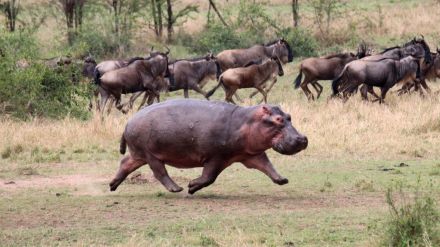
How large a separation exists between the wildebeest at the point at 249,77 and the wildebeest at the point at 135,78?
1664mm

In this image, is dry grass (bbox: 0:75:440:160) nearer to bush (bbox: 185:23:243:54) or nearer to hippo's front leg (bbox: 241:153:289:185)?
hippo's front leg (bbox: 241:153:289:185)

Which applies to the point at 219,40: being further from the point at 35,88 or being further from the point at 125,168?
the point at 125,168

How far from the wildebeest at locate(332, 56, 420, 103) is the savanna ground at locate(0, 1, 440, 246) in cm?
238

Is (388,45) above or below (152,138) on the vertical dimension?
below

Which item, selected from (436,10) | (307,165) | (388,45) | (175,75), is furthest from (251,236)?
(436,10)

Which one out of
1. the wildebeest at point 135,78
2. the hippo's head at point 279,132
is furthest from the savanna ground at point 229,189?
the wildebeest at point 135,78

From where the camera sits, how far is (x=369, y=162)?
1415 centimetres

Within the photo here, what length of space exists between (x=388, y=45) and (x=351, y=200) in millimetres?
22702

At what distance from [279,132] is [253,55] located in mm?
17790

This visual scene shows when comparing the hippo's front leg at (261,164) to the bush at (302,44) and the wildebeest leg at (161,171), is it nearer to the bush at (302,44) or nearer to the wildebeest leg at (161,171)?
the wildebeest leg at (161,171)

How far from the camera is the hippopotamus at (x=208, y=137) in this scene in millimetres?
10719

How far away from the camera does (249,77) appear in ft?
80.0

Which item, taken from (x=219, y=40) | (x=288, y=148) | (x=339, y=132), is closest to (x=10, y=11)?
(x=219, y=40)

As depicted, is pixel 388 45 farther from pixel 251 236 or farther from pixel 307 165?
pixel 251 236
